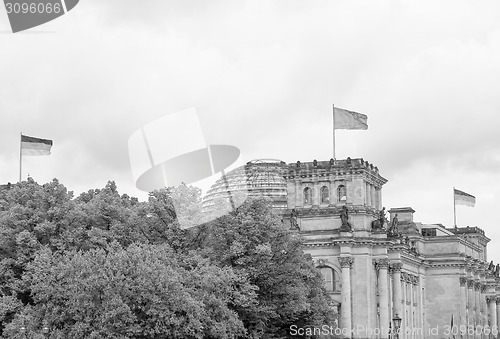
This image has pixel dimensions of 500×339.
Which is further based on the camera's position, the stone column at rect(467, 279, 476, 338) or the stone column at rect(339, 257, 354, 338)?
the stone column at rect(467, 279, 476, 338)

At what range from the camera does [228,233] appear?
249ft

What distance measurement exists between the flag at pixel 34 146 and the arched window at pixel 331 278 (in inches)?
1407

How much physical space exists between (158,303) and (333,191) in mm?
56734

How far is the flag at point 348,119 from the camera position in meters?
117

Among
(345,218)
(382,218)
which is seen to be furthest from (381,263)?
(345,218)

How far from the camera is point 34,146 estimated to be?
9606 centimetres

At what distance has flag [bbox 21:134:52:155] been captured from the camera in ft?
312

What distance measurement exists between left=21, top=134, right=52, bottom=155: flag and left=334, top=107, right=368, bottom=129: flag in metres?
35.4

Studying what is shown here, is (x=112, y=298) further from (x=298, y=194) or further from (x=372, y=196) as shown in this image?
(x=372, y=196)

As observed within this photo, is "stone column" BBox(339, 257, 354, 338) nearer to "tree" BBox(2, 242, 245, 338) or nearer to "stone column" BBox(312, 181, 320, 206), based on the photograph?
"stone column" BBox(312, 181, 320, 206)

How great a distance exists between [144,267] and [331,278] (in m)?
54.2

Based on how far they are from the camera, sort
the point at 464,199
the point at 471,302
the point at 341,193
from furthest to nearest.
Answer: the point at 464,199 < the point at 471,302 < the point at 341,193

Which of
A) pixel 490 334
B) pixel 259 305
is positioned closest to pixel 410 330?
pixel 490 334

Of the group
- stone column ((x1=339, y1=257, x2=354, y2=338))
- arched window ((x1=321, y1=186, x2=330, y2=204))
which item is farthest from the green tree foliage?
arched window ((x1=321, y1=186, x2=330, y2=204))
